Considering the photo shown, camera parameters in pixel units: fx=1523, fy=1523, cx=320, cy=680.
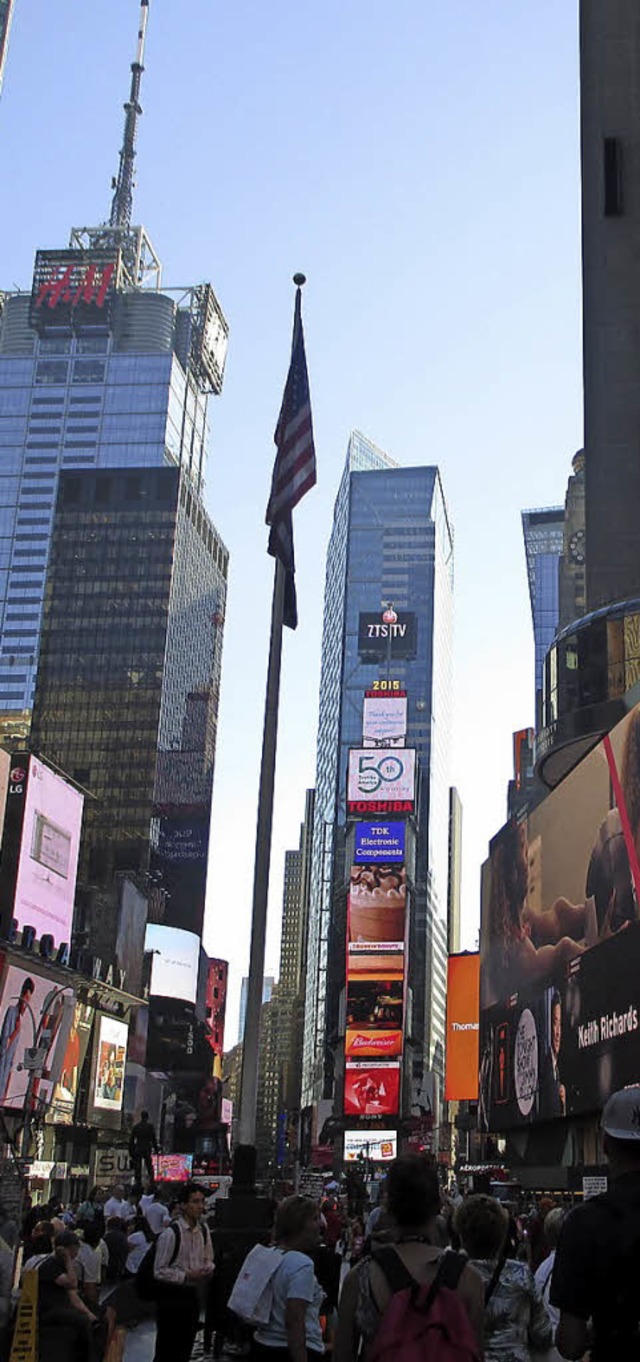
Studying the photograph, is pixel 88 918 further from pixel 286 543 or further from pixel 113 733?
pixel 286 543

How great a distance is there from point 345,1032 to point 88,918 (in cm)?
3824

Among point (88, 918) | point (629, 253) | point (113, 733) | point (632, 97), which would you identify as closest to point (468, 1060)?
point (88, 918)

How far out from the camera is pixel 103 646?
166 metres

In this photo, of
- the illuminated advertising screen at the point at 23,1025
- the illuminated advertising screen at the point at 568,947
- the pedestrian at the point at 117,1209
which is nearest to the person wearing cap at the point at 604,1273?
the pedestrian at the point at 117,1209

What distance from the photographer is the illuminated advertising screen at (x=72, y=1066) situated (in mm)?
72125

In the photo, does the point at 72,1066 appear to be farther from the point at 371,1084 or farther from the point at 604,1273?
the point at 604,1273

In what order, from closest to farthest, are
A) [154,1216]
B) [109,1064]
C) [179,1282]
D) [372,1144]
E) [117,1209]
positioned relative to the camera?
[179,1282] < [154,1216] < [117,1209] < [109,1064] < [372,1144]

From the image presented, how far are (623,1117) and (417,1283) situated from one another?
90cm

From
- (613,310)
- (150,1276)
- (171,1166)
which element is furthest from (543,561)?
(150,1276)

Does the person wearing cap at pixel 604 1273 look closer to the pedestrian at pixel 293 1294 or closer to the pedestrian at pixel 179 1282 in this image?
the pedestrian at pixel 293 1294

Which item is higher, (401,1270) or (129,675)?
(129,675)

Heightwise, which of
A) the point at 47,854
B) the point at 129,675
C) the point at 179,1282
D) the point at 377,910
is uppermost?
the point at 129,675

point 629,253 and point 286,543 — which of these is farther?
point 629,253

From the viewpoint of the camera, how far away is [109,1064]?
82188mm
